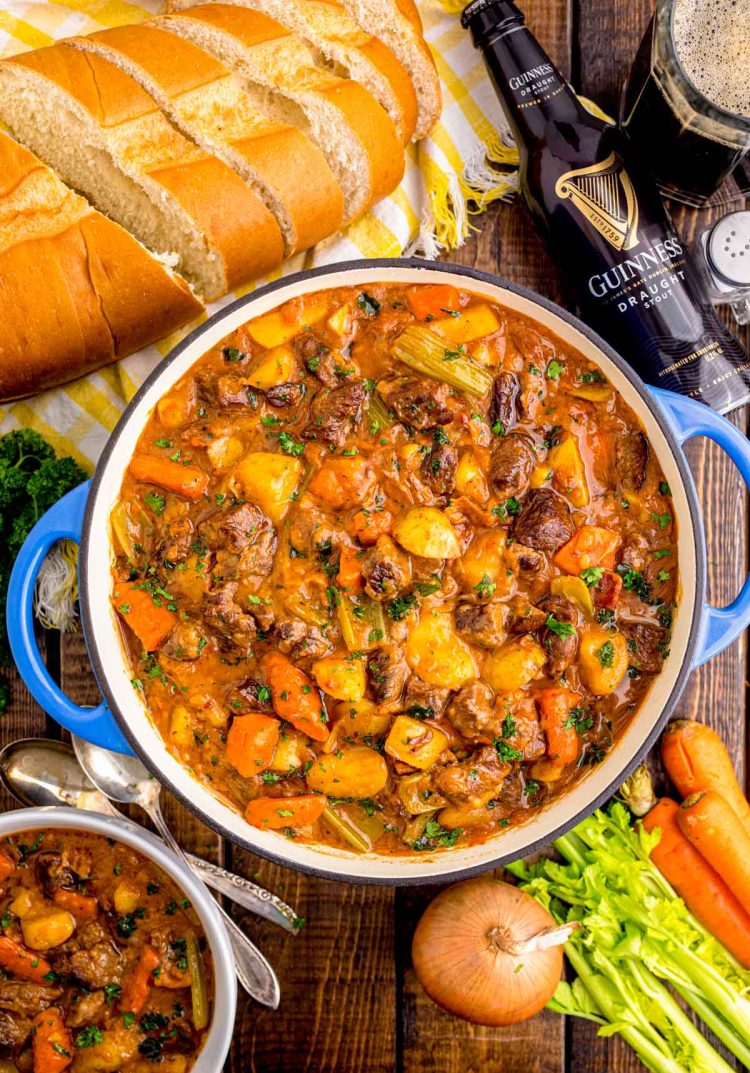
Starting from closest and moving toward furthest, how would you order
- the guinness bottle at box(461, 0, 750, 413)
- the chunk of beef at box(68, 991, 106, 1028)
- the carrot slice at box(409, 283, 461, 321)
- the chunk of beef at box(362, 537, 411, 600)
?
the chunk of beef at box(362, 537, 411, 600) → the carrot slice at box(409, 283, 461, 321) → the chunk of beef at box(68, 991, 106, 1028) → the guinness bottle at box(461, 0, 750, 413)

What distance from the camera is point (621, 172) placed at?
3.74 m

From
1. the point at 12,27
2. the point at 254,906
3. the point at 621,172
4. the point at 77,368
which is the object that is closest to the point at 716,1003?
the point at 254,906

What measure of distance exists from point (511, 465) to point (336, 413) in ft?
2.12

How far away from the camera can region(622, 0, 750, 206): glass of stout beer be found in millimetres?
3508

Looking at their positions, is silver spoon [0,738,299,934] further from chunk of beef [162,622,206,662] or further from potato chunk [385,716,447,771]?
potato chunk [385,716,447,771]

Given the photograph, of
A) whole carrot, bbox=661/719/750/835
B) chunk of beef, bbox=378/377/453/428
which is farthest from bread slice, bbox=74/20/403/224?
whole carrot, bbox=661/719/750/835

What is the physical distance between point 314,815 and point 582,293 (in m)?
2.31

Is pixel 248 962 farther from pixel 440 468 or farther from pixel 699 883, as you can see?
pixel 440 468

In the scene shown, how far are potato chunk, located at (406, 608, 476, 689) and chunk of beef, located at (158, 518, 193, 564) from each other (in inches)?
34.0

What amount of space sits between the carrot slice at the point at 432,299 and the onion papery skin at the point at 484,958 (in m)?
2.32

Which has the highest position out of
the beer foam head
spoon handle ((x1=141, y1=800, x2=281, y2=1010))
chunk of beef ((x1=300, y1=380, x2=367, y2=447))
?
the beer foam head

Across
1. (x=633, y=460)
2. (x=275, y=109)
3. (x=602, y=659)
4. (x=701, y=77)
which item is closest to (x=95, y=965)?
(x=602, y=659)

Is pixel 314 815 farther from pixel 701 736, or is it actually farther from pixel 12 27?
pixel 12 27

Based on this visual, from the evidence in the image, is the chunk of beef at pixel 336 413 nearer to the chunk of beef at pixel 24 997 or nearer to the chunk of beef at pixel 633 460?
the chunk of beef at pixel 633 460
